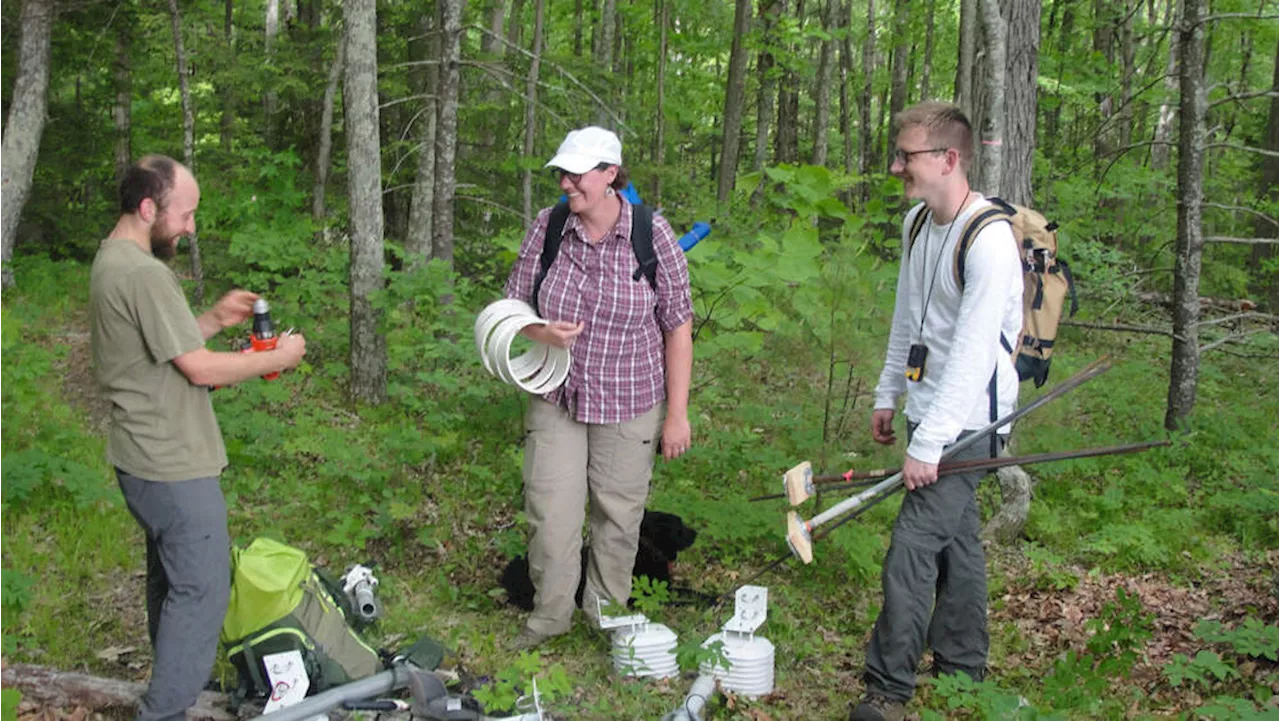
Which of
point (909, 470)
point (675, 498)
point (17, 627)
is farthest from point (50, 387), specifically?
point (909, 470)

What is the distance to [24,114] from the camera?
10.6m

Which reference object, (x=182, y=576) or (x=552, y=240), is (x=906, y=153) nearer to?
(x=552, y=240)

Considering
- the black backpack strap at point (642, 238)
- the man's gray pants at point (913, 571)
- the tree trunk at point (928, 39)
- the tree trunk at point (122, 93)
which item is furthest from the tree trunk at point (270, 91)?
the tree trunk at point (928, 39)

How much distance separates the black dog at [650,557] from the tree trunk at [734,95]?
9.26 metres

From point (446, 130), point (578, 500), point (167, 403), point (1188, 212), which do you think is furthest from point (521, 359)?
point (1188, 212)

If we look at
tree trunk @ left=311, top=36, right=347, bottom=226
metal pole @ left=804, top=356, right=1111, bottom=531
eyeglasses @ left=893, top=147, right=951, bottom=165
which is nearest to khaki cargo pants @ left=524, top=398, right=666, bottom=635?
metal pole @ left=804, top=356, right=1111, bottom=531

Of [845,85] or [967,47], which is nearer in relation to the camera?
[967,47]

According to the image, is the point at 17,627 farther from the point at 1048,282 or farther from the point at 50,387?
the point at 1048,282

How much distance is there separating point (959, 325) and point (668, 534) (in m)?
2.02

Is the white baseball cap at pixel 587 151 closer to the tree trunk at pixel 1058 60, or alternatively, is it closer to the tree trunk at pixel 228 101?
the tree trunk at pixel 1058 60

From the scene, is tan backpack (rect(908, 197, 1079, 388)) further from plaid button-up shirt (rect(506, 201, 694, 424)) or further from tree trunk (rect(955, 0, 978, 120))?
tree trunk (rect(955, 0, 978, 120))

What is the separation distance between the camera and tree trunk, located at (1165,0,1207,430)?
6445 mm

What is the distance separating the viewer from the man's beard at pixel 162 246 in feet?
10.3

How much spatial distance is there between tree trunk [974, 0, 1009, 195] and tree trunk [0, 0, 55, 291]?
9987 millimetres
